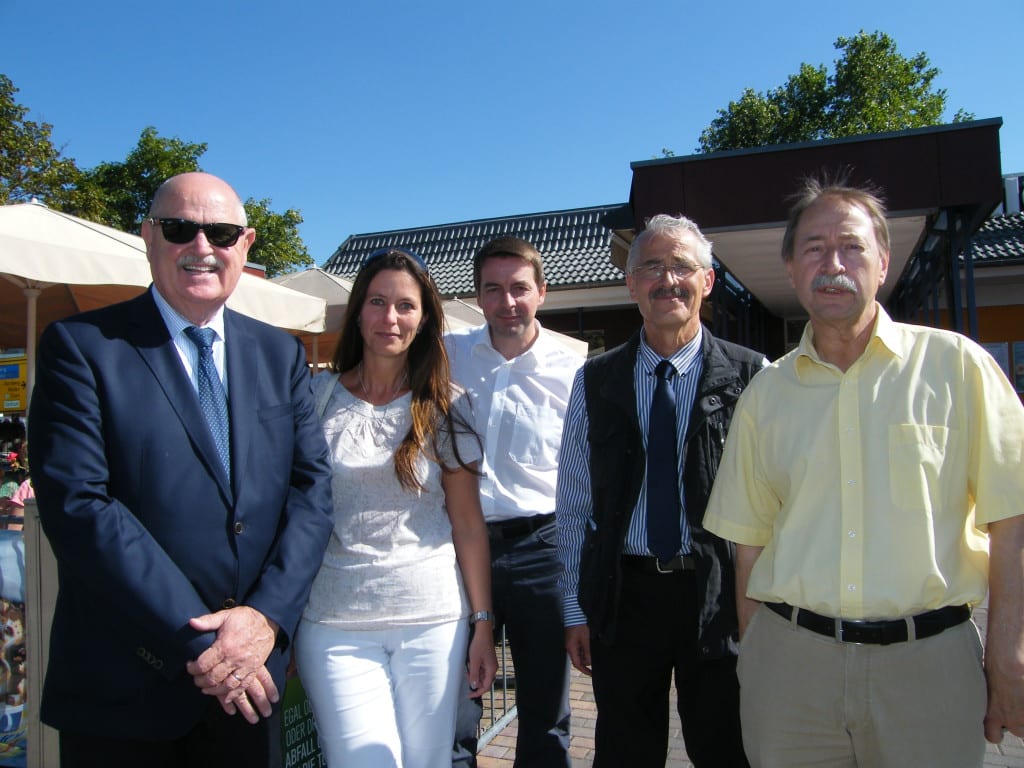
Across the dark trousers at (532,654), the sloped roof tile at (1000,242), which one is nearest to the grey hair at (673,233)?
the dark trousers at (532,654)

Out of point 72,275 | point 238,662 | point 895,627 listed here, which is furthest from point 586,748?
point 72,275

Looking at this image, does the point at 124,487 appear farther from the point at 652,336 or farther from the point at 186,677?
the point at 652,336

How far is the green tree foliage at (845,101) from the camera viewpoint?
90.2 ft

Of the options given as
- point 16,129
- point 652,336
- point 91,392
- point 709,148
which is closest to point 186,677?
point 91,392

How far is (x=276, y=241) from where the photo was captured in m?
26.9

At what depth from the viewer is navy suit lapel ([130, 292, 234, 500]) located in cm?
188

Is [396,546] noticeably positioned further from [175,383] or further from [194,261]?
[194,261]

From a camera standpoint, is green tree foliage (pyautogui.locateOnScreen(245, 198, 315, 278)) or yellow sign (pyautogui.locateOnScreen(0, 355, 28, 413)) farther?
green tree foliage (pyautogui.locateOnScreen(245, 198, 315, 278))

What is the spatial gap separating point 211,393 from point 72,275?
8.99 ft

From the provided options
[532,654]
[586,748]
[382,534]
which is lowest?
[586,748]

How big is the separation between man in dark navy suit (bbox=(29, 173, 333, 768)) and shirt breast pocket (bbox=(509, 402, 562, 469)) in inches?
45.9

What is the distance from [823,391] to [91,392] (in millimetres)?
1839

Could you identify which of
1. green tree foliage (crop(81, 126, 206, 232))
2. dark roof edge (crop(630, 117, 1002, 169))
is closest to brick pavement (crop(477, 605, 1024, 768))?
dark roof edge (crop(630, 117, 1002, 169))

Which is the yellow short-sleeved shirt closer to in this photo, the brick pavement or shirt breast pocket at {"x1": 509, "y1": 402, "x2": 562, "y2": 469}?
shirt breast pocket at {"x1": 509, "y1": 402, "x2": 562, "y2": 469}
